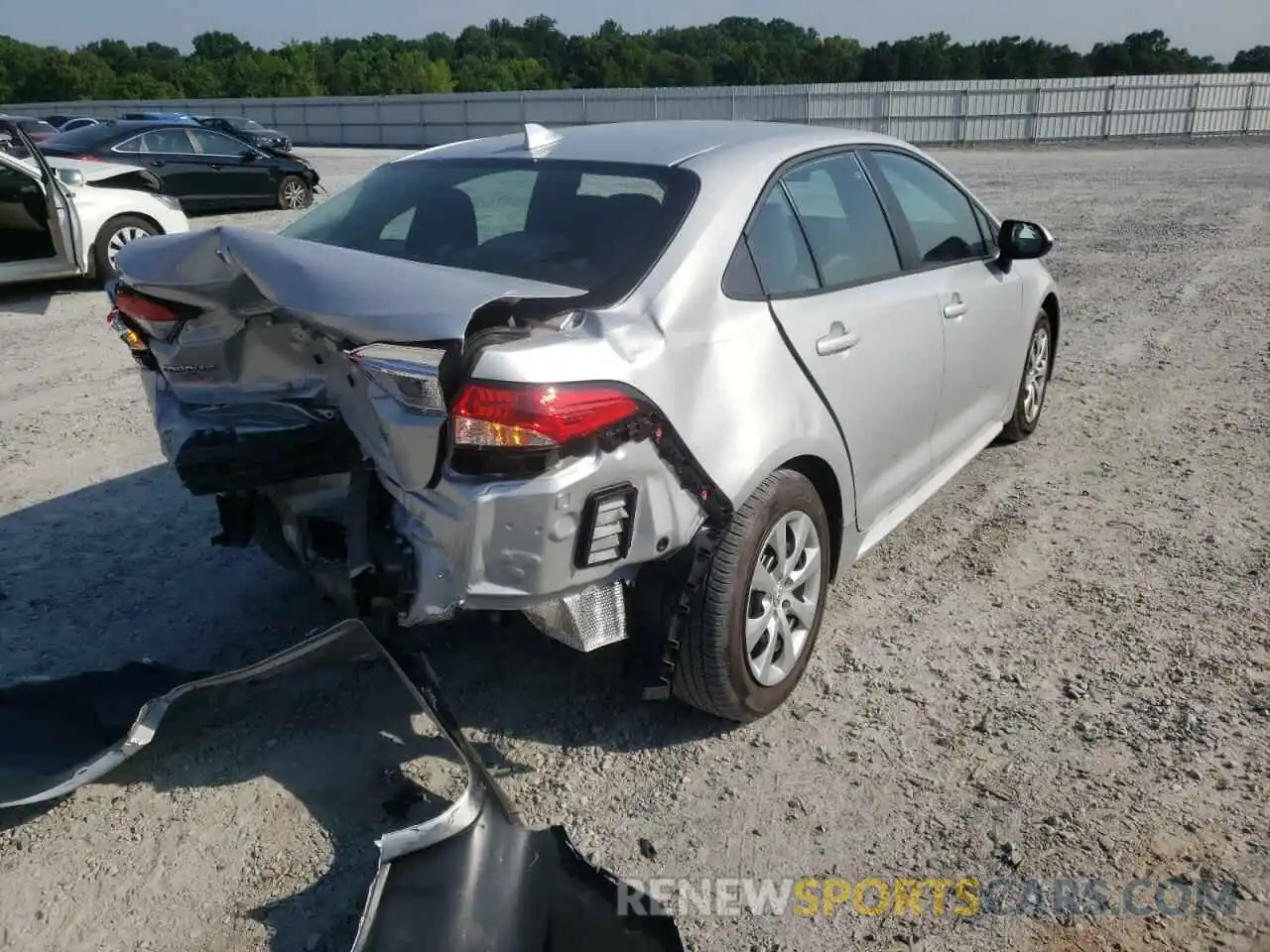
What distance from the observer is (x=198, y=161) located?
15852 mm

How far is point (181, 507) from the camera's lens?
16.5ft

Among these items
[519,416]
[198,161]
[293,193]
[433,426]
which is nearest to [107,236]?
[198,161]

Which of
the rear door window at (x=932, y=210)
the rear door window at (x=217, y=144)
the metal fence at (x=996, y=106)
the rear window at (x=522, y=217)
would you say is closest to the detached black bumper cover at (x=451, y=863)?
the rear window at (x=522, y=217)

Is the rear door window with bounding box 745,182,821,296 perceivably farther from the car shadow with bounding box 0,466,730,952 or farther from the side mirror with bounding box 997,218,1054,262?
the side mirror with bounding box 997,218,1054,262

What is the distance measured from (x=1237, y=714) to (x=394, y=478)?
264 centimetres

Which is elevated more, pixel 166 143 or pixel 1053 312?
pixel 166 143

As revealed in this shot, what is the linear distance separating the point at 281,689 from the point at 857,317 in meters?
2.29

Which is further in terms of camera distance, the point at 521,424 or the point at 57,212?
the point at 57,212

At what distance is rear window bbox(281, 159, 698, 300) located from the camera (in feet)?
10.1

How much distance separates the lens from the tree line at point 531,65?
59062mm

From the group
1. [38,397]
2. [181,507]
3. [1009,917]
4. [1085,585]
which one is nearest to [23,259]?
[38,397]

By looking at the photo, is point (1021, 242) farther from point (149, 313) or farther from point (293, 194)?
point (293, 194)

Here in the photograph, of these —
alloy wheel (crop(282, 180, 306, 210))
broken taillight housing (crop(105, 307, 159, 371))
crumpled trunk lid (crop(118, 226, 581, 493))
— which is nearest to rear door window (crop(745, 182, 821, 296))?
crumpled trunk lid (crop(118, 226, 581, 493))

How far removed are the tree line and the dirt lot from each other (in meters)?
53.7
